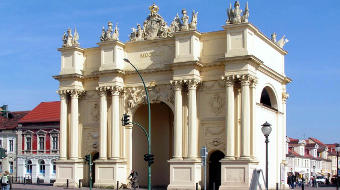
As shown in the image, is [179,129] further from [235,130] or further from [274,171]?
[274,171]

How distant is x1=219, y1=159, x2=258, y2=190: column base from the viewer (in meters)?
36.1

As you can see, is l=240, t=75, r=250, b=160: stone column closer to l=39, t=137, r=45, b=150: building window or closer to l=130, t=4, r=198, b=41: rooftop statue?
l=130, t=4, r=198, b=41: rooftop statue

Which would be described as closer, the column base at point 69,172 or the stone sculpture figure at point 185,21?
the stone sculpture figure at point 185,21

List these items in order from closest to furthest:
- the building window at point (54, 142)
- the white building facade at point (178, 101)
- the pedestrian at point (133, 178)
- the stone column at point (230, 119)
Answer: the stone column at point (230, 119)
the white building facade at point (178, 101)
the pedestrian at point (133, 178)
the building window at point (54, 142)

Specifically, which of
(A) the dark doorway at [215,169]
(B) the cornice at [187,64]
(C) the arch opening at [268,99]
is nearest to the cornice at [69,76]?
(B) the cornice at [187,64]

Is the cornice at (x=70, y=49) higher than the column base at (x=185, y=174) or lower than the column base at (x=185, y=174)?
higher

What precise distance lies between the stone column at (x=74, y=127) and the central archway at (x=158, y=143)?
4958 millimetres

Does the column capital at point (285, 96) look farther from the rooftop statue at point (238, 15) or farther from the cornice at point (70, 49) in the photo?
the cornice at point (70, 49)

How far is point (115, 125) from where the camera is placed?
42.4 metres

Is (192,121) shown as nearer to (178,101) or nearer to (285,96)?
(178,101)

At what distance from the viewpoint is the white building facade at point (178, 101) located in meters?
37.2

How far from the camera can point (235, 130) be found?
122 ft

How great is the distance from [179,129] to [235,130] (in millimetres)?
4192

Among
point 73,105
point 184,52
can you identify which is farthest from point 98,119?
point 184,52
